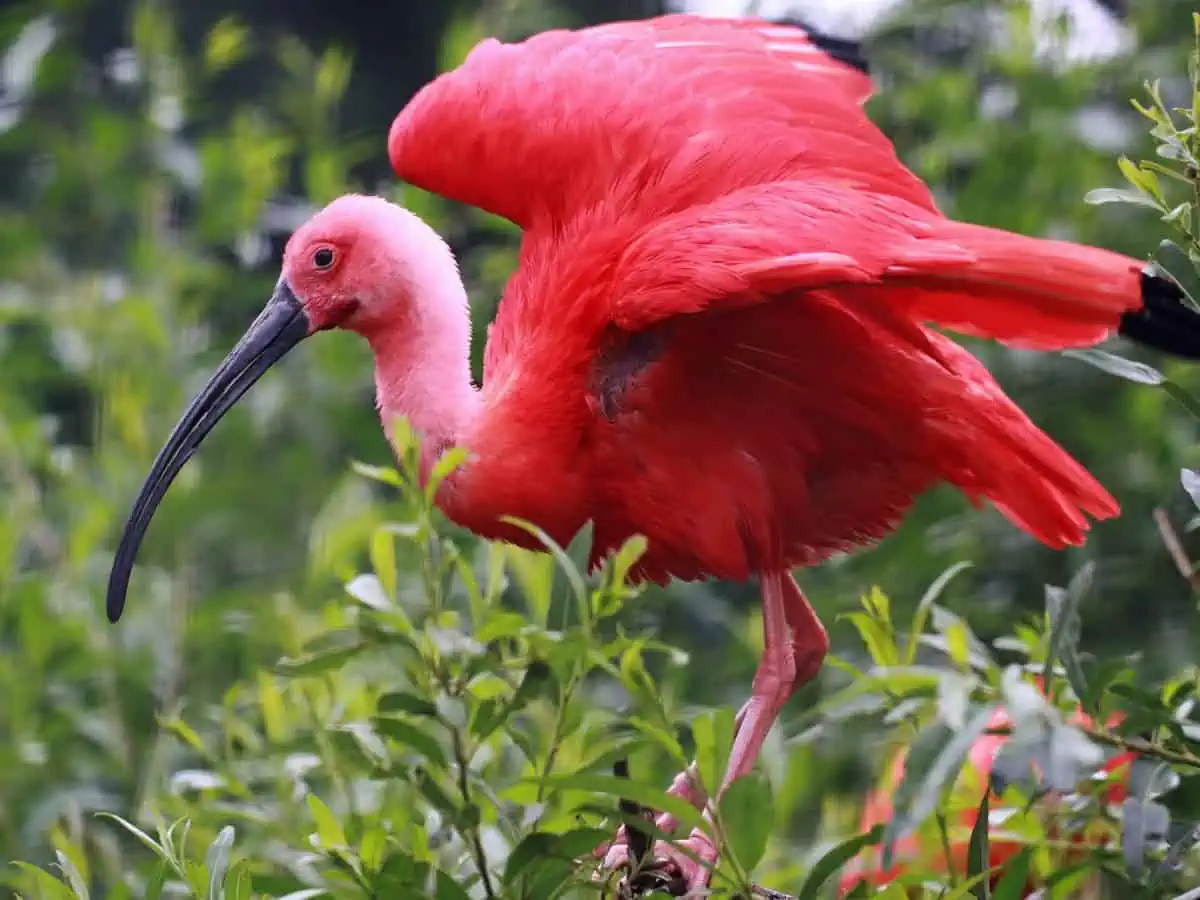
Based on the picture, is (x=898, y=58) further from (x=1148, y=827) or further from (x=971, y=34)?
(x=1148, y=827)

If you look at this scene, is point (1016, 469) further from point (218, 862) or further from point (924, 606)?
point (218, 862)

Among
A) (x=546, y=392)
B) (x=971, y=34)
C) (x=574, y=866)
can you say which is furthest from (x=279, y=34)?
(x=574, y=866)

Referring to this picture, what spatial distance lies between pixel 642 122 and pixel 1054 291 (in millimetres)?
822

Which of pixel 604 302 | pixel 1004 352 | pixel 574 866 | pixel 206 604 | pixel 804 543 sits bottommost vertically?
pixel 206 604

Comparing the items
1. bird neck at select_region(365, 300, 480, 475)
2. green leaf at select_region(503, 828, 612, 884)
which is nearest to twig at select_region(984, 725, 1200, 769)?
green leaf at select_region(503, 828, 612, 884)

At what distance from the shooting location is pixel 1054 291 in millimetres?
2346

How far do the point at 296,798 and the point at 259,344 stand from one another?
2.54 ft

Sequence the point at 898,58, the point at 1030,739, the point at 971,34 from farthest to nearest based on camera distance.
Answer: the point at 971,34 → the point at 898,58 → the point at 1030,739

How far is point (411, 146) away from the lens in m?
3.17

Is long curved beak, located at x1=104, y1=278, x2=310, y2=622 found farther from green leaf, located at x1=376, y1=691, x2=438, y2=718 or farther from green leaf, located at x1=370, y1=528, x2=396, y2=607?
green leaf, located at x1=376, y1=691, x2=438, y2=718

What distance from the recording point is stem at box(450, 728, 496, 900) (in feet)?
5.95

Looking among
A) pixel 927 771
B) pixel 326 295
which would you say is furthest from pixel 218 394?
pixel 927 771

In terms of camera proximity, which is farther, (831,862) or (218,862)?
(218,862)

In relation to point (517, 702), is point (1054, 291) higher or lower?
higher
